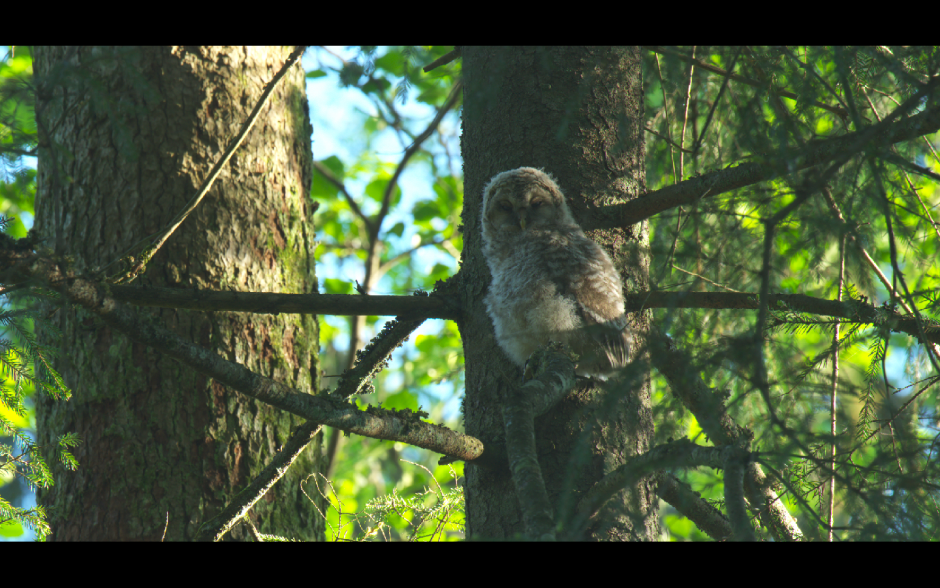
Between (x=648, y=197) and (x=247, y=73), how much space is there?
2.60 metres

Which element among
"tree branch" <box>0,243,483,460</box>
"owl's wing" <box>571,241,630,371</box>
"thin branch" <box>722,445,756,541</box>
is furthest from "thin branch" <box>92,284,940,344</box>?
"thin branch" <box>722,445,756,541</box>

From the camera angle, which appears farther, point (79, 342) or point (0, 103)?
point (79, 342)

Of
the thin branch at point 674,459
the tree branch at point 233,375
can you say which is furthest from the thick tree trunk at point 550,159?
the thin branch at point 674,459

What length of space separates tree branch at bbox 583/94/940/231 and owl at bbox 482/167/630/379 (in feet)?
0.57

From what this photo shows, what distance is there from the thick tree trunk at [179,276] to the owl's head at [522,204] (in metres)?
1.31

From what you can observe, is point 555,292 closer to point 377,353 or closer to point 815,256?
point 377,353

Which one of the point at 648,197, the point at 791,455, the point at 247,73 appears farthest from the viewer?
the point at 247,73

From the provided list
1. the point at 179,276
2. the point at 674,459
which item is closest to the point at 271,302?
the point at 179,276

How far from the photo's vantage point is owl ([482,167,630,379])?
253cm

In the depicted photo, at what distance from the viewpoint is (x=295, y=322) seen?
3512mm

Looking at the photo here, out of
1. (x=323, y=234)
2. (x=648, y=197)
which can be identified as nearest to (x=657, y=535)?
(x=648, y=197)

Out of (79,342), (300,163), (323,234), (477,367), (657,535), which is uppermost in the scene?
(323,234)

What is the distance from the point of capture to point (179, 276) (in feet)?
10.3
